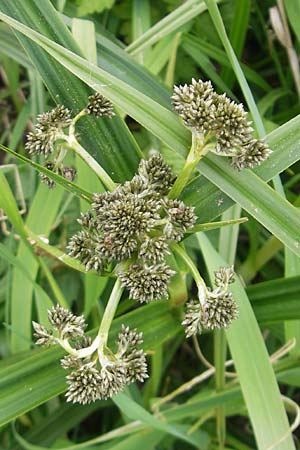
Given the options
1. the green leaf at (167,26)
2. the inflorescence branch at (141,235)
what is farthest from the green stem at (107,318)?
the green leaf at (167,26)

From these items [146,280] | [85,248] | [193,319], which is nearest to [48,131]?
[85,248]

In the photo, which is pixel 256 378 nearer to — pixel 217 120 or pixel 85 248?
pixel 85 248

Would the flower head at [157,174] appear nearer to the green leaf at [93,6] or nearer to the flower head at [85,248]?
the flower head at [85,248]

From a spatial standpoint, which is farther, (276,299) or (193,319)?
(276,299)

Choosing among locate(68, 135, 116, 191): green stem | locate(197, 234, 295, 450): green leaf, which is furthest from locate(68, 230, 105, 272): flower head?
locate(197, 234, 295, 450): green leaf

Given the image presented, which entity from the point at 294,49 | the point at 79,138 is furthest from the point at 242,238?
the point at 79,138

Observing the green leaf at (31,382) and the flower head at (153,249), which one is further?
the green leaf at (31,382)

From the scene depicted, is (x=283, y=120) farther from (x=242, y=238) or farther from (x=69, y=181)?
(x=69, y=181)
